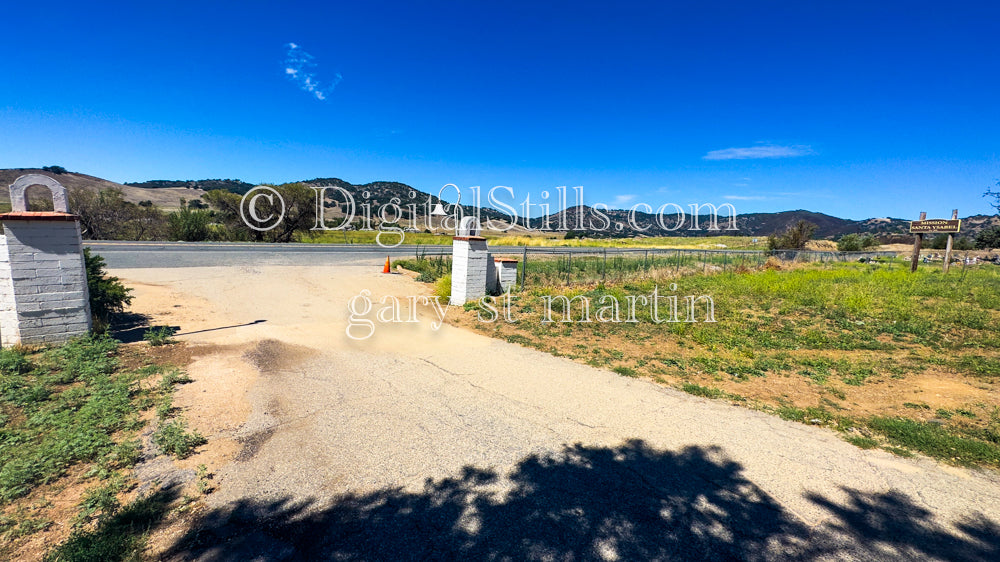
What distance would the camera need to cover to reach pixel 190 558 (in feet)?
8.18

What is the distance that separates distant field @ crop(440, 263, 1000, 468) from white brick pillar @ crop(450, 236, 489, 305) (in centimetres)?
66

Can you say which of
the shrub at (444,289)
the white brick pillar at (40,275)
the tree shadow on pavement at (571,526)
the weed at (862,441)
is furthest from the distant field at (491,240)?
the tree shadow on pavement at (571,526)

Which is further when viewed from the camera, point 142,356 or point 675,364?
point 675,364

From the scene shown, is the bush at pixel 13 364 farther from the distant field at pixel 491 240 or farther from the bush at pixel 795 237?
the bush at pixel 795 237

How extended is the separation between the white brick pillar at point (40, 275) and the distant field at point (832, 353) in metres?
6.69

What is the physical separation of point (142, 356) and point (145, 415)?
255 centimetres

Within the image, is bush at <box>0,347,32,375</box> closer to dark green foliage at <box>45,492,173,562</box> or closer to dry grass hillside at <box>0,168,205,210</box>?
dark green foliage at <box>45,492,173,562</box>

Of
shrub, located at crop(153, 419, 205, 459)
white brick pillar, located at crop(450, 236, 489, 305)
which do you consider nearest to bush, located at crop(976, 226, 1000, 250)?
white brick pillar, located at crop(450, 236, 489, 305)

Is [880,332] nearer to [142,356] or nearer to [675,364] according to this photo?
[675,364]

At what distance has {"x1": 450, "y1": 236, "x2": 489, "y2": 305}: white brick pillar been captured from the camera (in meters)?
11.1

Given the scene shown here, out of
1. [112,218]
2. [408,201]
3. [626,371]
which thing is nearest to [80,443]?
[626,371]

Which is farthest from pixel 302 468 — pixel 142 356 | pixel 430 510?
pixel 142 356

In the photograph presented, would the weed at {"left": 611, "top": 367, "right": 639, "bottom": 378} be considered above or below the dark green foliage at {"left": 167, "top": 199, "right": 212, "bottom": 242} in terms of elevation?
below

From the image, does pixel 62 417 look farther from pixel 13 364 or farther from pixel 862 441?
pixel 862 441
